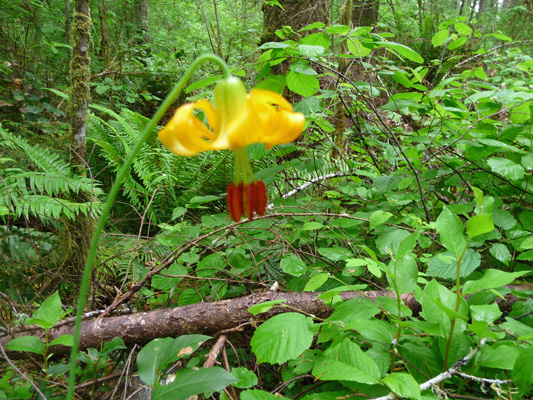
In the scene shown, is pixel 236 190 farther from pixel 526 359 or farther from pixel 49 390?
pixel 49 390

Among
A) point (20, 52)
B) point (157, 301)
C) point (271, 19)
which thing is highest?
point (20, 52)

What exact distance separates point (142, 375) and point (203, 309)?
62 centimetres

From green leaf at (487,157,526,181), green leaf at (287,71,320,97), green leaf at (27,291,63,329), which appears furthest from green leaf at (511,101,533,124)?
green leaf at (27,291,63,329)

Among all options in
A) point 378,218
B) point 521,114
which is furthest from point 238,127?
point 521,114

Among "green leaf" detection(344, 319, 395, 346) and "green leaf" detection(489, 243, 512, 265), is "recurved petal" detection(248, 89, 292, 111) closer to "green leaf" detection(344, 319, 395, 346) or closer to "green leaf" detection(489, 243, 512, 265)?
"green leaf" detection(344, 319, 395, 346)

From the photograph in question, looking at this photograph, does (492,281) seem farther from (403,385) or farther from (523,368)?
(403,385)

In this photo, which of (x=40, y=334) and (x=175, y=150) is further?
(x=40, y=334)

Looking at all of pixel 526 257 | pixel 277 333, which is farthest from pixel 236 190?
pixel 526 257

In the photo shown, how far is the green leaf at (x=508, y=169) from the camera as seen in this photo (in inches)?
56.2

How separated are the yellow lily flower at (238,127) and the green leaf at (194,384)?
403 millimetres

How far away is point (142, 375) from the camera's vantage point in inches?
35.8

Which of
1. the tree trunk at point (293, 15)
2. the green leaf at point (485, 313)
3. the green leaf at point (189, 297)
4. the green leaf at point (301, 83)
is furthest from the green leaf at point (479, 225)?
the tree trunk at point (293, 15)

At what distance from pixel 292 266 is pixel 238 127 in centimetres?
95

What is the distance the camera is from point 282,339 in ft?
3.10
